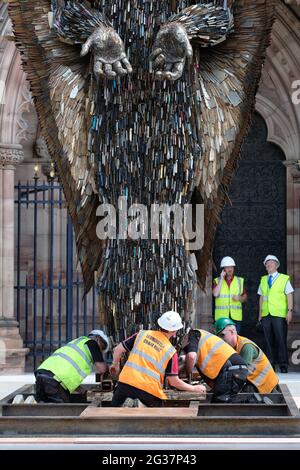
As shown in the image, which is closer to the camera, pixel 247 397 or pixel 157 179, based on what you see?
pixel 157 179

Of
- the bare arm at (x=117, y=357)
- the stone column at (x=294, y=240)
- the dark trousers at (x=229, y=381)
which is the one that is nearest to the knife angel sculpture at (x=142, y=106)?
the bare arm at (x=117, y=357)

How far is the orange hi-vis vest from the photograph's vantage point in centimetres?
1048

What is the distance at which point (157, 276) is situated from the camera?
9.58 meters

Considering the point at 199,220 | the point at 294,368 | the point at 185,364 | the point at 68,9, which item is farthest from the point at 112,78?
the point at 294,368

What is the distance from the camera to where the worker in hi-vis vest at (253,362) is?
1148 centimetres

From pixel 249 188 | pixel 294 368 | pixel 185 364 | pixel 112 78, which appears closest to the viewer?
pixel 112 78

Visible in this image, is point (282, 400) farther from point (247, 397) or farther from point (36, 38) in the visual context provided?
point (36, 38)

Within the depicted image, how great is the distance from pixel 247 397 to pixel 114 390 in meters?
0.97

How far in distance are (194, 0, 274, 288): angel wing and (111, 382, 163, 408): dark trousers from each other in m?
1.02

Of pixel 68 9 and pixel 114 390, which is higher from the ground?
pixel 68 9

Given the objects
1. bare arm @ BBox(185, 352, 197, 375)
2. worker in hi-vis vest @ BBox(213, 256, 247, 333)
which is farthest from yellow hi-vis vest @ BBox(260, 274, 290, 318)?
bare arm @ BBox(185, 352, 197, 375)

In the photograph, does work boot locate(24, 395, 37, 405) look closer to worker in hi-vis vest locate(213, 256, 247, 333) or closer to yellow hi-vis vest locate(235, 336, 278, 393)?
yellow hi-vis vest locate(235, 336, 278, 393)

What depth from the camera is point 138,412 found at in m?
8.73

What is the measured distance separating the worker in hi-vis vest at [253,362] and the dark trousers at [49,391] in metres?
1.46
